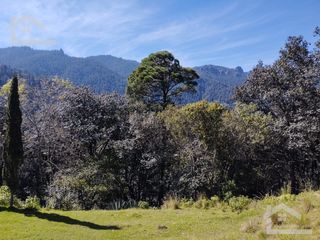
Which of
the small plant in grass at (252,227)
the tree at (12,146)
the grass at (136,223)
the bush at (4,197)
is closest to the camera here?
the small plant in grass at (252,227)

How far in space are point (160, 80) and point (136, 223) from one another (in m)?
28.5

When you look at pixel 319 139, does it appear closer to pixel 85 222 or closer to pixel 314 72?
pixel 314 72

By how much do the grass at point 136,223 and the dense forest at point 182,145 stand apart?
4.70 metres

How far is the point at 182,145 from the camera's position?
83.3 feet

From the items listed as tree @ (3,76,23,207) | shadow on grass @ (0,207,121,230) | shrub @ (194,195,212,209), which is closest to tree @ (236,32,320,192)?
shrub @ (194,195,212,209)

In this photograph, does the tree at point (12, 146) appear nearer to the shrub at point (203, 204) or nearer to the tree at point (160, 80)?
the shrub at point (203, 204)

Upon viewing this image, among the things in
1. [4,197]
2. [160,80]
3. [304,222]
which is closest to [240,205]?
[304,222]

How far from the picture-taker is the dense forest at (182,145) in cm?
2328

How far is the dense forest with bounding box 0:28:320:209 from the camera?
23.3 metres

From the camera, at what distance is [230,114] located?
84.9 ft

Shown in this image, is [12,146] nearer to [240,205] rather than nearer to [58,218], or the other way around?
[58,218]

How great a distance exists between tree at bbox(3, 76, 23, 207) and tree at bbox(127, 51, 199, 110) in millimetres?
22489

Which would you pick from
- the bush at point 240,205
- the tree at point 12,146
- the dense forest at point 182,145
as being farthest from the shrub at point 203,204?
the tree at point 12,146

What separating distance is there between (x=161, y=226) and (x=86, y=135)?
14618 mm
